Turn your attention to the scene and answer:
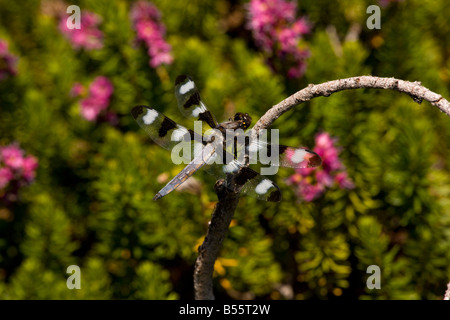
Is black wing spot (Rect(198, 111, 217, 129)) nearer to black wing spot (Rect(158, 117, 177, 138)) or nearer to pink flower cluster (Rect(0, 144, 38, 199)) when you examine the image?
black wing spot (Rect(158, 117, 177, 138))

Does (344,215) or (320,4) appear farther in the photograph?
(320,4)

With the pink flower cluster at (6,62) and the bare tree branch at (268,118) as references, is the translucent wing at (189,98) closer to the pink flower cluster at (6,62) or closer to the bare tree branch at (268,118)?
the bare tree branch at (268,118)

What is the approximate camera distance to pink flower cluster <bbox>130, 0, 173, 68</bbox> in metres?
2.29

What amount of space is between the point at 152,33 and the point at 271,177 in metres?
1.05

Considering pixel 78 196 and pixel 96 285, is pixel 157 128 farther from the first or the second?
pixel 78 196

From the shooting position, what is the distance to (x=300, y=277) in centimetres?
197

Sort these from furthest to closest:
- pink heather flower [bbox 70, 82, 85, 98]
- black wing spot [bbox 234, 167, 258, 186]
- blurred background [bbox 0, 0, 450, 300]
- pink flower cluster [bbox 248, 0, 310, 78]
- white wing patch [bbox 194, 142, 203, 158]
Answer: pink heather flower [bbox 70, 82, 85, 98], pink flower cluster [bbox 248, 0, 310, 78], blurred background [bbox 0, 0, 450, 300], white wing patch [bbox 194, 142, 203, 158], black wing spot [bbox 234, 167, 258, 186]

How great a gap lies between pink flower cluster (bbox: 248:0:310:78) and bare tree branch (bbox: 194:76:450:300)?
118cm

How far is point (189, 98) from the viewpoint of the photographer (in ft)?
4.41

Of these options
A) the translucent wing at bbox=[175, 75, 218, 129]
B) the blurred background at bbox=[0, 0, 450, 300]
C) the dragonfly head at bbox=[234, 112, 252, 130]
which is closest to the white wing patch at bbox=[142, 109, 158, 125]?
the translucent wing at bbox=[175, 75, 218, 129]

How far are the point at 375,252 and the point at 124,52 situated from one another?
1.63m

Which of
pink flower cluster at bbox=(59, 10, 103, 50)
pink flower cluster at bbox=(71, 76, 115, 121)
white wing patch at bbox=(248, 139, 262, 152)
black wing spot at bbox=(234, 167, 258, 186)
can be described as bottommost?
black wing spot at bbox=(234, 167, 258, 186)

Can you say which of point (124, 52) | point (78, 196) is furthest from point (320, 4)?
point (78, 196)

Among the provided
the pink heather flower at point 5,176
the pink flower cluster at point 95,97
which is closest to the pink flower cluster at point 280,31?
the pink flower cluster at point 95,97
